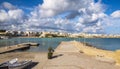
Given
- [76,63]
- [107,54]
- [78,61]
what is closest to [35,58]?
[78,61]

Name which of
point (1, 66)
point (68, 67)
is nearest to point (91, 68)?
point (68, 67)

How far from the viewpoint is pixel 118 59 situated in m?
26.9

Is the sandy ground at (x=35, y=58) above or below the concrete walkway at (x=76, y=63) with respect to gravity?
Answer: below

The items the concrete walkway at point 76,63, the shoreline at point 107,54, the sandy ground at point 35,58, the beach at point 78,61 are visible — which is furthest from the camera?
the shoreline at point 107,54

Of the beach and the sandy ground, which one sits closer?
the beach

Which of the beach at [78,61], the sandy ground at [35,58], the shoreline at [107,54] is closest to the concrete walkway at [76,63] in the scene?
the beach at [78,61]

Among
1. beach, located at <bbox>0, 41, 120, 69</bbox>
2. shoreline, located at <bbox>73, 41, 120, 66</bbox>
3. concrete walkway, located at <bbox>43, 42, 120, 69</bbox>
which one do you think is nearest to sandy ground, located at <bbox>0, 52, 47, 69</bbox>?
beach, located at <bbox>0, 41, 120, 69</bbox>

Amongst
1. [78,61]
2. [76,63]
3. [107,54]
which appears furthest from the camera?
[107,54]

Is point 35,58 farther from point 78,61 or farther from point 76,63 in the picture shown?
point 76,63

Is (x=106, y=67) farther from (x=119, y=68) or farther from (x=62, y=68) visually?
(x=62, y=68)

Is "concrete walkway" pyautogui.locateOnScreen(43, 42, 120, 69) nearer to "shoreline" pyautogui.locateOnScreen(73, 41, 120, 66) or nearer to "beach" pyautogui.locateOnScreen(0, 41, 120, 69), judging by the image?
"beach" pyautogui.locateOnScreen(0, 41, 120, 69)

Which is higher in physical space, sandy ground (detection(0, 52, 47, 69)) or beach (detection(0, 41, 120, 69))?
beach (detection(0, 41, 120, 69))

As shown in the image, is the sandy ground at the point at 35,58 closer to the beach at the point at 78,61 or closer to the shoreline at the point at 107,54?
the beach at the point at 78,61

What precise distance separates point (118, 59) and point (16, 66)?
13667 millimetres
